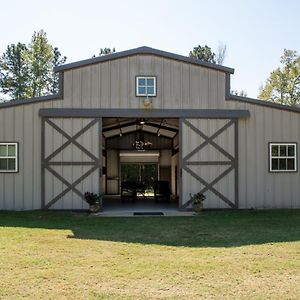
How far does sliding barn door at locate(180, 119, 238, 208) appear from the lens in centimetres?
1384

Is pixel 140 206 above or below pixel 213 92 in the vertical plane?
below

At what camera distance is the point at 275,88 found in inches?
1496

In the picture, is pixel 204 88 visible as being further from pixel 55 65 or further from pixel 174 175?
pixel 55 65

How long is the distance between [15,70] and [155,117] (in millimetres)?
25598

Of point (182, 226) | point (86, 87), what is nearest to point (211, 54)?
point (86, 87)

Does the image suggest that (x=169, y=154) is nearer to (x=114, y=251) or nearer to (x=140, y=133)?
(x=140, y=133)

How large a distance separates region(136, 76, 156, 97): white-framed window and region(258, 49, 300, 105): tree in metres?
25.6

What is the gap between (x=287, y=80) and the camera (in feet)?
123

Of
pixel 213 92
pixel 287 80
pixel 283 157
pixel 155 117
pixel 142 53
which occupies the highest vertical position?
pixel 287 80

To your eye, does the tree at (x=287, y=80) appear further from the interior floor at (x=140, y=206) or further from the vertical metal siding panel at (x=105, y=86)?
the vertical metal siding panel at (x=105, y=86)

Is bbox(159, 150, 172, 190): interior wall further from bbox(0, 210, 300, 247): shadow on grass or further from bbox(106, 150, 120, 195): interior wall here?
bbox(0, 210, 300, 247): shadow on grass

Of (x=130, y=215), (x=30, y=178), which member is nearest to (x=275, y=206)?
(x=130, y=215)

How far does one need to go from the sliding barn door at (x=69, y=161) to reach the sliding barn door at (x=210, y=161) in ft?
8.59

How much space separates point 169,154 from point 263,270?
17.8 metres
